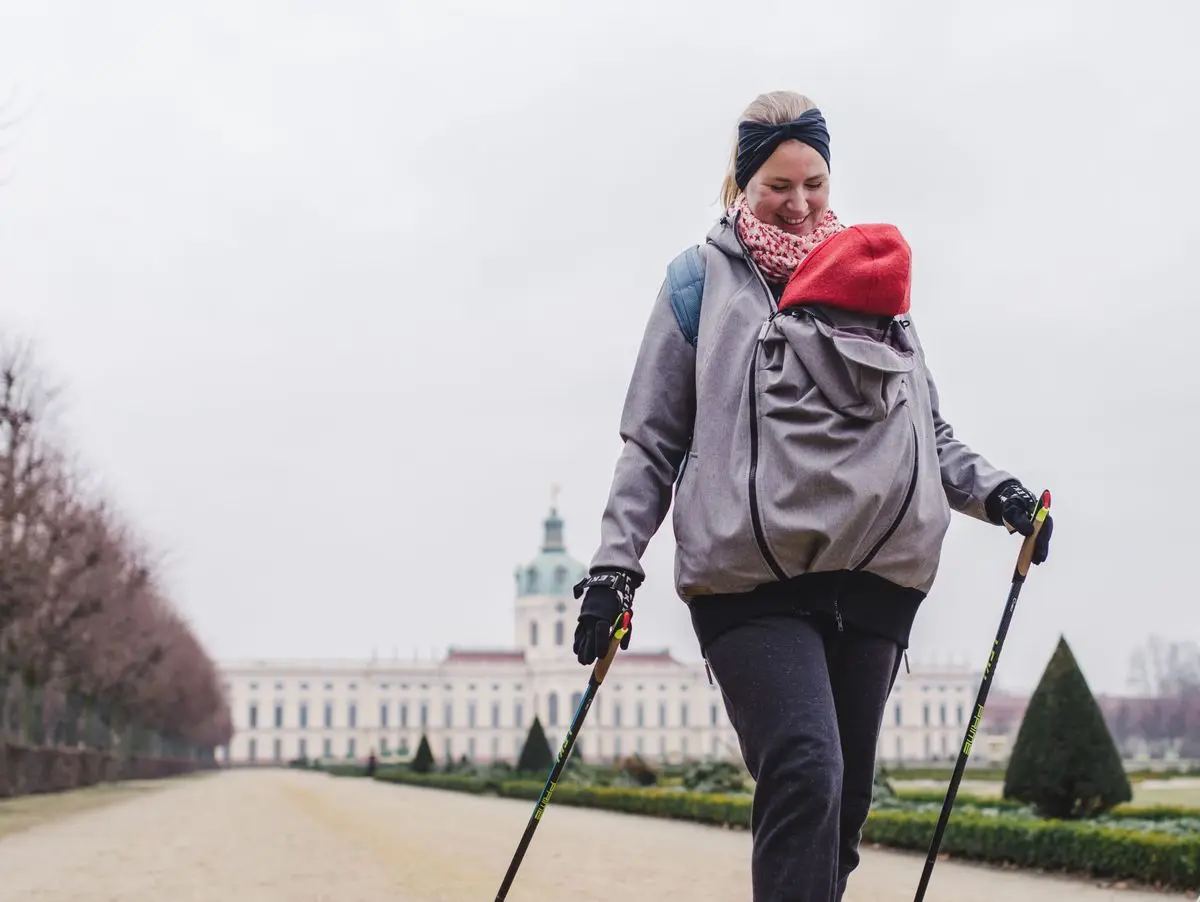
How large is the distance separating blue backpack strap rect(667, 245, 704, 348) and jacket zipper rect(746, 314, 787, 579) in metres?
0.20

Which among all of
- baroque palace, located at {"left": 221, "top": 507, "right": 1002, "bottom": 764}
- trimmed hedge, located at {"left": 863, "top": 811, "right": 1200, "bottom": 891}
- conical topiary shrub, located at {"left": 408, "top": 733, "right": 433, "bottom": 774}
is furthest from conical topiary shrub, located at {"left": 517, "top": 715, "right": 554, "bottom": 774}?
baroque palace, located at {"left": 221, "top": 507, "right": 1002, "bottom": 764}

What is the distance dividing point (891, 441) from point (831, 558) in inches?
9.6

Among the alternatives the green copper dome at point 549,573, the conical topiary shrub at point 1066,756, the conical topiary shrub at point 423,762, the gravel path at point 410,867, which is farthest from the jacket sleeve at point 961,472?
the green copper dome at point 549,573

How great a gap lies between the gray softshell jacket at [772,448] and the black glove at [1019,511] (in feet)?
0.65

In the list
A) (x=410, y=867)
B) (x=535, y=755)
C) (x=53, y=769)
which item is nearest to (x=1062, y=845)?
(x=410, y=867)

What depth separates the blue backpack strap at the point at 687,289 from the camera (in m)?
2.96

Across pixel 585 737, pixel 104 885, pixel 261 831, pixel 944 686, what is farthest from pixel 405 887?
pixel 944 686

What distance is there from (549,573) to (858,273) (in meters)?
121

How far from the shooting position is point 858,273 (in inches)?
109

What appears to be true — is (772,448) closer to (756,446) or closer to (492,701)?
(756,446)

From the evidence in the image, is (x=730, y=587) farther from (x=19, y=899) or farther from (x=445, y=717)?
(x=445, y=717)

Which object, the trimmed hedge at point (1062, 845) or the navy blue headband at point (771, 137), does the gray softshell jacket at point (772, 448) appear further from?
the trimmed hedge at point (1062, 845)

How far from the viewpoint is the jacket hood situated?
2.76 metres

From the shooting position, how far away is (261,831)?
13.1 meters
